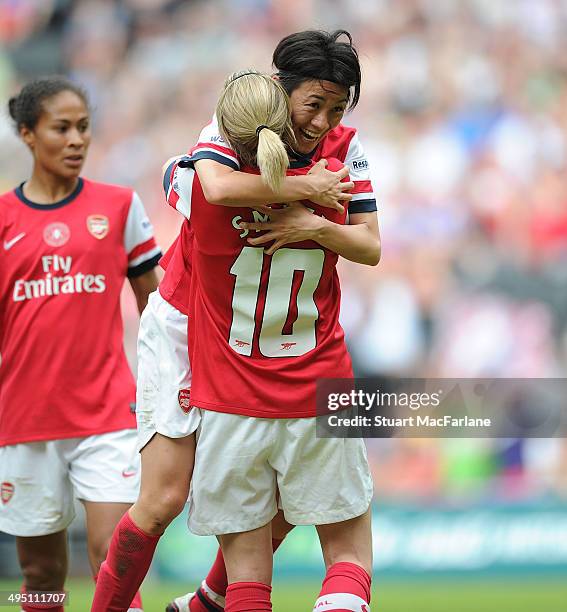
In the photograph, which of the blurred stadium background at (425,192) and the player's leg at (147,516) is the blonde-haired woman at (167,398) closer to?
the player's leg at (147,516)

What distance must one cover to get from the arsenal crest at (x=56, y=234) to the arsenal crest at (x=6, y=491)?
36.8 inches

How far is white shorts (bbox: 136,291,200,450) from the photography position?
3.51 m

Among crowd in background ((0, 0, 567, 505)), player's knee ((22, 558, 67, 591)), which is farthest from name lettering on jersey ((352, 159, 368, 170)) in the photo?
crowd in background ((0, 0, 567, 505))

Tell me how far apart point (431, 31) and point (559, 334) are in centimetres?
320

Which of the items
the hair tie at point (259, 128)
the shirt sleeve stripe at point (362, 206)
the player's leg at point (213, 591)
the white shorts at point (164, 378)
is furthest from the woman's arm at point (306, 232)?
the player's leg at point (213, 591)

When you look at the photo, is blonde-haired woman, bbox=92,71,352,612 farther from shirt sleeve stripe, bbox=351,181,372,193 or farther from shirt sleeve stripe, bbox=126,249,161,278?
shirt sleeve stripe, bbox=126,249,161,278

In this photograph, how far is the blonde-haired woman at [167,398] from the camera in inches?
126

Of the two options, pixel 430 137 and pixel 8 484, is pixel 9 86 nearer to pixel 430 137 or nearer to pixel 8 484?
pixel 430 137

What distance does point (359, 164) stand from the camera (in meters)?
3.52

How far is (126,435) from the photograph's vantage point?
14.2 feet

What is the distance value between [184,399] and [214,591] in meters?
1.01

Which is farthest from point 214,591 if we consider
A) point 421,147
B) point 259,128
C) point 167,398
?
point 421,147

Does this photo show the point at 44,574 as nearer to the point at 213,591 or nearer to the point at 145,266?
the point at 213,591

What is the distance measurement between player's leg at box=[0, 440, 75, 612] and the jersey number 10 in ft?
4.13
